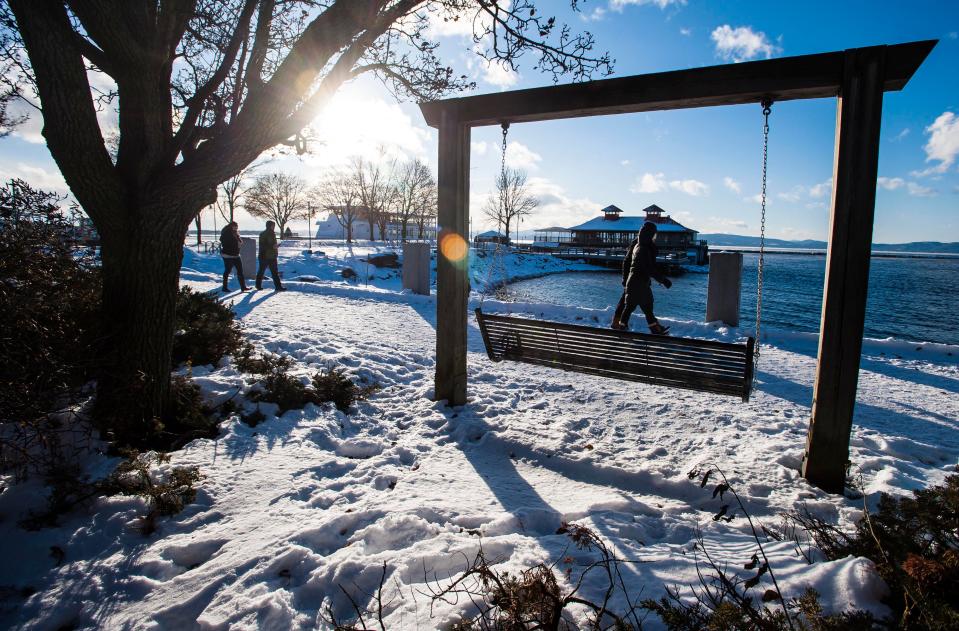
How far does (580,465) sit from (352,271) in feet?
73.3

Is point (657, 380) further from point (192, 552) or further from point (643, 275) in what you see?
point (643, 275)

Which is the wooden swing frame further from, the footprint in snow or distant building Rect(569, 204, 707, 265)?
distant building Rect(569, 204, 707, 265)

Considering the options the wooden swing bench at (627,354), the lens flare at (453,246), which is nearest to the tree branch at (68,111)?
the lens flare at (453,246)

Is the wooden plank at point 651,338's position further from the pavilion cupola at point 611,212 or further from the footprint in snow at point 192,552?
the pavilion cupola at point 611,212

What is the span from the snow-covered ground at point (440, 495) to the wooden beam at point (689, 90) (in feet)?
8.97

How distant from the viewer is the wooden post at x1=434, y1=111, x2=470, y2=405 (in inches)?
178

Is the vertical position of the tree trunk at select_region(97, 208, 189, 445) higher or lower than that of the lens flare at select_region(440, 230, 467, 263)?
lower

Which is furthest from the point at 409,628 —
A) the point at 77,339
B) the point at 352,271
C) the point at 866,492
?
the point at 352,271

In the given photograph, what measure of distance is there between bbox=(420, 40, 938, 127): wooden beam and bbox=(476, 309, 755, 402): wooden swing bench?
5.97 feet

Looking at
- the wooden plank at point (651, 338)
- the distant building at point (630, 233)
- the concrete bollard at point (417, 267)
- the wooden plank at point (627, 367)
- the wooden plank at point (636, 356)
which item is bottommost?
the wooden plank at point (627, 367)

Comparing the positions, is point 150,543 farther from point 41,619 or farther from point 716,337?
point 716,337

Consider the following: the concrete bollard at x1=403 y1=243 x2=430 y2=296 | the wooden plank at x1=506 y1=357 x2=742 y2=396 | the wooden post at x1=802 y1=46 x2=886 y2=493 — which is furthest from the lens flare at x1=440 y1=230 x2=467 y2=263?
the concrete bollard at x1=403 y1=243 x2=430 y2=296

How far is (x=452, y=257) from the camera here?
4.66m

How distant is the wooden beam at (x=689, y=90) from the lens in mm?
3123
